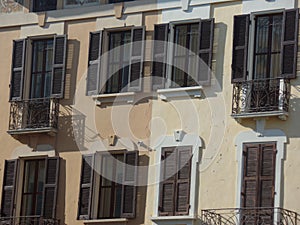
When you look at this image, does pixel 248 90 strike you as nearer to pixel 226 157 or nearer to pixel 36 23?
pixel 226 157

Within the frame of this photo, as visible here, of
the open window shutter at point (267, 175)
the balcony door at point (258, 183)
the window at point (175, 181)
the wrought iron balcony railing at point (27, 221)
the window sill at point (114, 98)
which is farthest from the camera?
the wrought iron balcony railing at point (27, 221)

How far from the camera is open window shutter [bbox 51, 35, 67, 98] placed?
37450mm

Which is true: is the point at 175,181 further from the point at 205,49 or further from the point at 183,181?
the point at 205,49

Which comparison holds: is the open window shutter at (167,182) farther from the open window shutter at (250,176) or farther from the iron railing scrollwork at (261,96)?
the iron railing scrollwork at (261,96)

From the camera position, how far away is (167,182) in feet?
116

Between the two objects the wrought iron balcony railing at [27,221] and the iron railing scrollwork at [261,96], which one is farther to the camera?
the wrought iron balcony railing at [27,221]

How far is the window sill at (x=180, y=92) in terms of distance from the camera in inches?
1391

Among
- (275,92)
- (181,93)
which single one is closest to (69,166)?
(181,93)

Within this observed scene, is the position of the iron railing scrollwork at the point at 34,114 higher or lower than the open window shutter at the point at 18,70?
lower

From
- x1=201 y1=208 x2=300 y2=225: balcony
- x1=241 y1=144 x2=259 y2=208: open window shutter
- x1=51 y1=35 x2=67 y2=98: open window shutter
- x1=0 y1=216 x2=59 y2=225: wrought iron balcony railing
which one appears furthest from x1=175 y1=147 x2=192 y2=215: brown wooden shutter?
x1=51 y1=35 x2=67 y2=98: open window shutter

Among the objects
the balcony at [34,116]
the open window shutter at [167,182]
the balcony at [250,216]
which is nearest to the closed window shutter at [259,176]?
the balcony at [250,216]

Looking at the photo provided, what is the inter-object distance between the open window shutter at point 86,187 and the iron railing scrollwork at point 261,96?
14.4 ft

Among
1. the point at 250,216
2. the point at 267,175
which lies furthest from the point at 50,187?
the point at 267,175

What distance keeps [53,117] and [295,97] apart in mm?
6973
